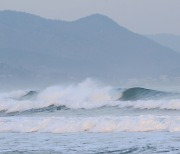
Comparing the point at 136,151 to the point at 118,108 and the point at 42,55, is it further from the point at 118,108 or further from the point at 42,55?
the point at 42,55

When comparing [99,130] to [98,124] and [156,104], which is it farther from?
[156,104]

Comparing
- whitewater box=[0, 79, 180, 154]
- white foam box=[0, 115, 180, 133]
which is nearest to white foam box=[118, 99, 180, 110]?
whitewater box=[0, 79, 180, 154]

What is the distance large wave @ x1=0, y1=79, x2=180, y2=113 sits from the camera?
103 feet

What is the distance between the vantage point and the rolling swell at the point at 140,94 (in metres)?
36.6

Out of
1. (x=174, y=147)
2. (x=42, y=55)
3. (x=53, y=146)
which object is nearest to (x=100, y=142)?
(x=53, y=146)

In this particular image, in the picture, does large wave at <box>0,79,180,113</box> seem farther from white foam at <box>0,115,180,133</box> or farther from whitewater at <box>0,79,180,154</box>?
white foam at <box>0,115,180,133</box>

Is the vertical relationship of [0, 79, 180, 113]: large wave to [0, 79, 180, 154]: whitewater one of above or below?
above

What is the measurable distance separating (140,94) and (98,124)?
17.2m

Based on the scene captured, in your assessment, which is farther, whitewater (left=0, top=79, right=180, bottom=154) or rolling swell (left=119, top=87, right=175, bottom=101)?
rolling swell (left=119, top=87, right=175, bottom=101)

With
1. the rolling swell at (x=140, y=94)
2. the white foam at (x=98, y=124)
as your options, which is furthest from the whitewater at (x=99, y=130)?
the rolling swell at (x=140, y=94)

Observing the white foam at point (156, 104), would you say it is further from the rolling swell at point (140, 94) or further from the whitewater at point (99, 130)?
the rolling swell at point (140, 94)

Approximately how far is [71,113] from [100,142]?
12.3m

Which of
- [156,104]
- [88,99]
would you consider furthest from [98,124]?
[88,99]

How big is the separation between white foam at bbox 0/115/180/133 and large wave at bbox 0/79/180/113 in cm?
783
